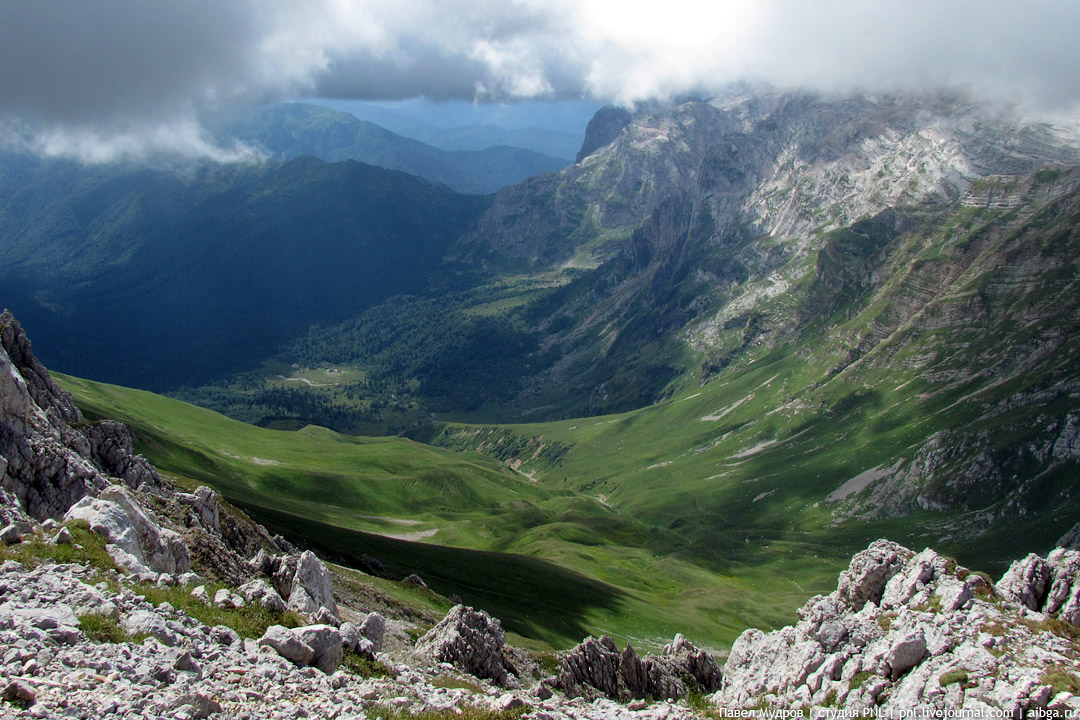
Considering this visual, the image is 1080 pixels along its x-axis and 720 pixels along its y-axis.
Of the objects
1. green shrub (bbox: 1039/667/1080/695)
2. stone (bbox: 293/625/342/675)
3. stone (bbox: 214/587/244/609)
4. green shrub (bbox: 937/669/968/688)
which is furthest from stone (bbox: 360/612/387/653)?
green shrub (bbox: 1039/667/1080/695)

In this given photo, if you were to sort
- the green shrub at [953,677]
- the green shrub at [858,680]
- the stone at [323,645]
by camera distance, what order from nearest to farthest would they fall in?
the stone at [323,645] < the green shrub at [953,677] < the green shrub at [858,680]

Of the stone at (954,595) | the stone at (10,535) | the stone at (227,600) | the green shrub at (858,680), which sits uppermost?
the stone at (10,535)

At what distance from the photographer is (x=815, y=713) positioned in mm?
31094

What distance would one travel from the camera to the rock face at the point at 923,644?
28.3 m

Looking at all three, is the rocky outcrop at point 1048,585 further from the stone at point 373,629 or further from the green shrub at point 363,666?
the stone at point 373,629

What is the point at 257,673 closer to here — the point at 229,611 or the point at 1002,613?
the point at 229,611

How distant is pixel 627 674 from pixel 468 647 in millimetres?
13333

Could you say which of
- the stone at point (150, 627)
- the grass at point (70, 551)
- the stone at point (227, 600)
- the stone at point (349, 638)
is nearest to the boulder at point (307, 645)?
the stone at point (349, 638)

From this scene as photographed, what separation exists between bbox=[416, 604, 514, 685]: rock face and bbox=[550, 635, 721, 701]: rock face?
5.22 meters

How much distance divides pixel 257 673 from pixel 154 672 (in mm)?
3561

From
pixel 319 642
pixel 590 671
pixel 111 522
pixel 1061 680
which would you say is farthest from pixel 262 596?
pixel 1061 680

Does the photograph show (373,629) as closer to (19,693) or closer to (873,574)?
(19,693)

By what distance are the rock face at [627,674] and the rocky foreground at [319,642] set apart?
0.35 metres

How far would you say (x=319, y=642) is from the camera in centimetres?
2809
